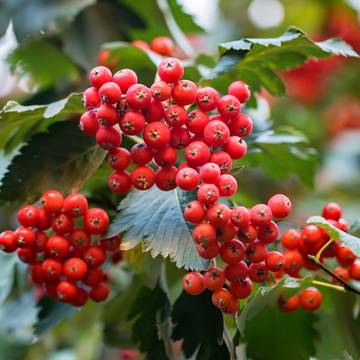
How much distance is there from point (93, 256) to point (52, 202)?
3.8 inches

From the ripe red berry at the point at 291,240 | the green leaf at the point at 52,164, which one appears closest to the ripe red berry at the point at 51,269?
the green leaf at the point at 52,164

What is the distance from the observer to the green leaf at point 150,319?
1.03m

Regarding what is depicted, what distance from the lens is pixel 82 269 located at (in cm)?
91

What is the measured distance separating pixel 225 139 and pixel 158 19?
24.8 inches

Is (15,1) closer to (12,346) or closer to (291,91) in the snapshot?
(12,346)

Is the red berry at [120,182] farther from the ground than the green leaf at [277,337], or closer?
farther from the ground

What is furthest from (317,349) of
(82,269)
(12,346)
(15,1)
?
(15,1)

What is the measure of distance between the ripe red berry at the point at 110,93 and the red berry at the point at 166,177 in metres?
0.11

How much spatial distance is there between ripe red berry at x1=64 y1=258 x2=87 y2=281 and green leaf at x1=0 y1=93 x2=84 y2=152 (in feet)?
0.67

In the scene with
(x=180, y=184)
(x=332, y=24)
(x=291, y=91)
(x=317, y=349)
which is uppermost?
(x=180, y=184)

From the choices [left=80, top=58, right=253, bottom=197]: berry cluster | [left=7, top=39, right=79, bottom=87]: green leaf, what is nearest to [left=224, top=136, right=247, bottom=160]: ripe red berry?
[left=80, top=58, right=253, bottom=197]: berry cluster

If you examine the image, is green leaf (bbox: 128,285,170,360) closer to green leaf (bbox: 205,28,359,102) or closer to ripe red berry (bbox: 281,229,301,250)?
ripe red berry (bbox: 281,229,301,250)

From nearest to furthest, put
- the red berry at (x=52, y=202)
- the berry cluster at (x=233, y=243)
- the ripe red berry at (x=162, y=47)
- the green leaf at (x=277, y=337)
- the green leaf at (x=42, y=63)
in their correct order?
1. the berry cluster at (x=233, y=243)
2. the red berry at (x=52, y=202)
3. the green leaf at (x=277, y=337)
4. the ripe red berry at (x=162, y=47)
5. the green leaf at (x=42, y=63)

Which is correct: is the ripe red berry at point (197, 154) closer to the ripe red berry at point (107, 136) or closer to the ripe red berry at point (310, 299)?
the ripe red berry at point (107, 136)
